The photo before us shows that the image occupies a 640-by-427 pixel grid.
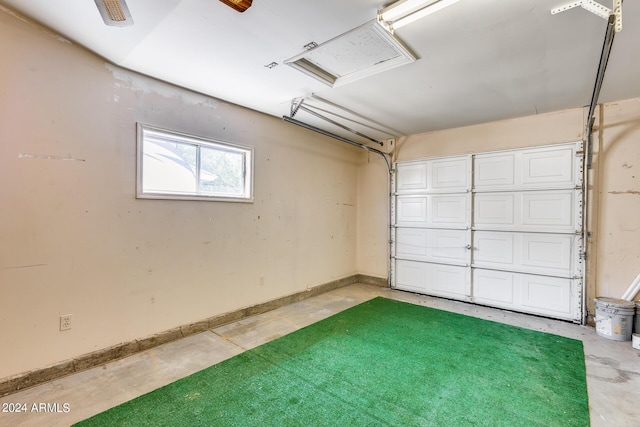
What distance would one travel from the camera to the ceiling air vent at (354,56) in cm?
212

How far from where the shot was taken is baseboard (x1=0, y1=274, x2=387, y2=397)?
7.02 feet

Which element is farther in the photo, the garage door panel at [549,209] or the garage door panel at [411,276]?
the garage door panel at [411,276]

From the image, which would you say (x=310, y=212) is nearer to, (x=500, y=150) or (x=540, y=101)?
(x=500, y=150)

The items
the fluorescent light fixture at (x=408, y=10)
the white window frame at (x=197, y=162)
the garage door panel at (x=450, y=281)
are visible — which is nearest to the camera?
the fluorescent light fixture at (x=408, y=10)

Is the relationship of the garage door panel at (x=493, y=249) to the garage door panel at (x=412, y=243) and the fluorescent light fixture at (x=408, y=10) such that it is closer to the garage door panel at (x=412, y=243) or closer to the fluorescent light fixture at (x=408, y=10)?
the garage door panel at (x=412, y=243)

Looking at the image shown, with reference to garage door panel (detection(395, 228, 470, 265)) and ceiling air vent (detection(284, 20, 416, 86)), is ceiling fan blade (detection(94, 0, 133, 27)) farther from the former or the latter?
garage door panel (detection(395, 228, 470, 265))

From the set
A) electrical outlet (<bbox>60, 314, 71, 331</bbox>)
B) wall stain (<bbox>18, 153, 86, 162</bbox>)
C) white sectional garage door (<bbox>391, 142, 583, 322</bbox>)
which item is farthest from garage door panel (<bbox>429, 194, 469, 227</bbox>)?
electrical outlet (<bbox>60, 314, 71, 331</bbox>)

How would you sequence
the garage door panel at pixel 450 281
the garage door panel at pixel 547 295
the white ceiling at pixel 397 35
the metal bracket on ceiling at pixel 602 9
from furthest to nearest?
the garage door panel at pixel 450 281
the garage door panel at pixel 547 295
the white ceiling at pixel 397 35
the metal bracket on ceiling at pixel 602 9

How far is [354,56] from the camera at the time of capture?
244 centimetres

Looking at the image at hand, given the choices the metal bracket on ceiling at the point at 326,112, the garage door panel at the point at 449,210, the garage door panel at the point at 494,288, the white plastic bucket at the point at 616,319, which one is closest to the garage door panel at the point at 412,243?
the garage door panel at the point at 449,210

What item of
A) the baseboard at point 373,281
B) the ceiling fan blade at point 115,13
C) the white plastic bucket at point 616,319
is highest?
the ceiling fan blade at point 115,13

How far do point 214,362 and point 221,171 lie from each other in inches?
83.3

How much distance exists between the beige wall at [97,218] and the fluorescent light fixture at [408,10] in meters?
2.28

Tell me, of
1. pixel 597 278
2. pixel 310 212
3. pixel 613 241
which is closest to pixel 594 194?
pixel 613 241
